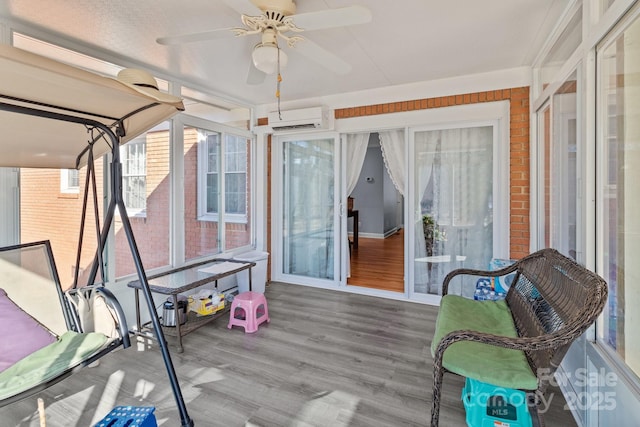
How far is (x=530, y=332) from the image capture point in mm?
1772

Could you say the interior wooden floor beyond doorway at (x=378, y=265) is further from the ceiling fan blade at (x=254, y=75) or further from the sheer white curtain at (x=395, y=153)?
the ceiling fan blade at (x=254, y=75)

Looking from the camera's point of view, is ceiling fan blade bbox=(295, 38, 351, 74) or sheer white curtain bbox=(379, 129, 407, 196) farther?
sheer white curtain bbox=(379, 129, 407, 196)

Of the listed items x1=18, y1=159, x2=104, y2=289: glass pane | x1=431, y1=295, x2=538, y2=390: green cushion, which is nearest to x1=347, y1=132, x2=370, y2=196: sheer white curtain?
x1=431, y1=295, x2=538, y2=390: green cushion

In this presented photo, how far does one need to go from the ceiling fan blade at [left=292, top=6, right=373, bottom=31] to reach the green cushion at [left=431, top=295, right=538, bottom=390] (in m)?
1.72

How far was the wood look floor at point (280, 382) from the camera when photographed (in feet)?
6.40

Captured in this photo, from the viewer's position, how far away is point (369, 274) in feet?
16.9

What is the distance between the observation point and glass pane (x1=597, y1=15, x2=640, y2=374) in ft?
4.75

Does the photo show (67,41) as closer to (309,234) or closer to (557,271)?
(309,234)

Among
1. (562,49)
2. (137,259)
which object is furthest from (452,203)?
(137,259)

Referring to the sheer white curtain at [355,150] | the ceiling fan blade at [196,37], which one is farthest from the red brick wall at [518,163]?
the ceiling fan blade at [196,37]

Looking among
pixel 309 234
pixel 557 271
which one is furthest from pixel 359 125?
pixel 557 271

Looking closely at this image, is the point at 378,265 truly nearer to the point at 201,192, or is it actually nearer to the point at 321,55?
the point at 201,192

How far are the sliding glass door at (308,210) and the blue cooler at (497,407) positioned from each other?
2815 millimetres

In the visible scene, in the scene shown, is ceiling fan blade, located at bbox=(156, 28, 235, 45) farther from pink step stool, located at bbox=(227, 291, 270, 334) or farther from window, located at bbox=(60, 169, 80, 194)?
pink step stool, located at bbox=(227, 291, 270, 334)
